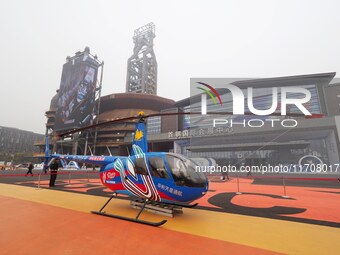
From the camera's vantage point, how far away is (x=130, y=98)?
84.8 meters

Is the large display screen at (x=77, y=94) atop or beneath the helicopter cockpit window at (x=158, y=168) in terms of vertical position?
atop

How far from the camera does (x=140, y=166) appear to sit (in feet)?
21.3

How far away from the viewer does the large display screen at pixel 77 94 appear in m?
62.9

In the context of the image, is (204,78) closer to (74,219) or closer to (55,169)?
(55,169)

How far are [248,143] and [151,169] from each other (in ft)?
160

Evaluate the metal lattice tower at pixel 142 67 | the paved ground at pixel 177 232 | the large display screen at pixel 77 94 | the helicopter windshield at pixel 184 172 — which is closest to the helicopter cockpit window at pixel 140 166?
the helicopter windshield at pixel 184 172

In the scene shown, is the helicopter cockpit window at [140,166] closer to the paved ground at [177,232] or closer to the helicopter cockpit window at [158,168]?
the helicopter cockpit window at [158,168]

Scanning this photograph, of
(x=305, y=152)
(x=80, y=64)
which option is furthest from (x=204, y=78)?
(x=80, y=64)

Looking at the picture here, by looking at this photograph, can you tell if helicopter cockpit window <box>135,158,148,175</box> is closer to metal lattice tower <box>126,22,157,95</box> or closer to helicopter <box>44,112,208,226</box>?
helicopter <box>44,112,208,226</box>

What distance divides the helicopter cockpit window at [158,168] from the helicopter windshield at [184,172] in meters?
0.22

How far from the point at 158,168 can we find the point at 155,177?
0.31 metres

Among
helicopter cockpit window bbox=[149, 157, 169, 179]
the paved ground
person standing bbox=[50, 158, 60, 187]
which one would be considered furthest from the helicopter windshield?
person standing bbox=[50, 158, 60, 187]

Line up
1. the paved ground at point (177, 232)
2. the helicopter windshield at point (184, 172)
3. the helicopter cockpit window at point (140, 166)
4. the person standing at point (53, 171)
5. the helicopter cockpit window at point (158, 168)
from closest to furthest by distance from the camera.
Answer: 1. the paved ground at point (177, 232)
2. the helicopter windshield at point (184, 172)
3. the helicopter cockpit window at point (158, 168)
4. the helicopter cockpit window at point (140, 166)
5. the person standing at point (53, 171)

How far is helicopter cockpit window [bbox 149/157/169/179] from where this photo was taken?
5.99 metres
